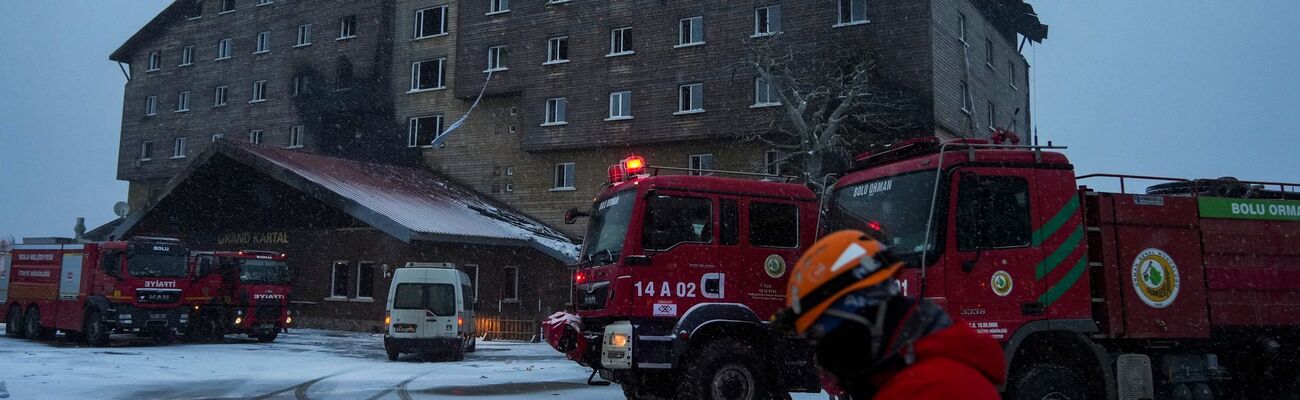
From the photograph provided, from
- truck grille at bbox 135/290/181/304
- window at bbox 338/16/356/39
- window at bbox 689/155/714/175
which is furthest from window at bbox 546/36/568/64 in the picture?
truck grille at bbox 135/290/181/304

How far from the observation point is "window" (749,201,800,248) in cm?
1045

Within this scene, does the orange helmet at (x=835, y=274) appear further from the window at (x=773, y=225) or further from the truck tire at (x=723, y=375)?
the window at (x=773, y=225)

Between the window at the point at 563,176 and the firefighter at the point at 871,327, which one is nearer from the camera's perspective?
the firefighter at the point at 871,327

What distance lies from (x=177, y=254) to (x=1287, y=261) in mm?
22758

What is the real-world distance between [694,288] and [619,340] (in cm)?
104

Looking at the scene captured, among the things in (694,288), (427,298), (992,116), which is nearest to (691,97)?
(992,116)

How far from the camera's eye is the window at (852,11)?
2781 cm

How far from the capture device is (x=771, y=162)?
27.6 meters

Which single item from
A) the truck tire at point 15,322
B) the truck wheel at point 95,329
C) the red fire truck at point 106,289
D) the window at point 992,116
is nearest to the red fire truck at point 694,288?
the red fire truck at point 106,289

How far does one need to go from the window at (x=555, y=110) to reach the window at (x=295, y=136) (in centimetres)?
1325

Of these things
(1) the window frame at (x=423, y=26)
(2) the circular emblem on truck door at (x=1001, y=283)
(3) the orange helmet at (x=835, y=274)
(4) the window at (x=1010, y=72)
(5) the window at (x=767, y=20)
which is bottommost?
(3) the orange helmet at (x=835, y=274)

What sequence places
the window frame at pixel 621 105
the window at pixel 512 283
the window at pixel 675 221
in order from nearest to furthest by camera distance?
the window at pixel 675 221
the window at pixel 512 283
the window frame at pixel 621 105

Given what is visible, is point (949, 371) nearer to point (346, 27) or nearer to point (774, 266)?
point (774, 266)

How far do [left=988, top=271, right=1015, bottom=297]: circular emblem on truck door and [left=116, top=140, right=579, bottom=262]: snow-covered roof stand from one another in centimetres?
1917
